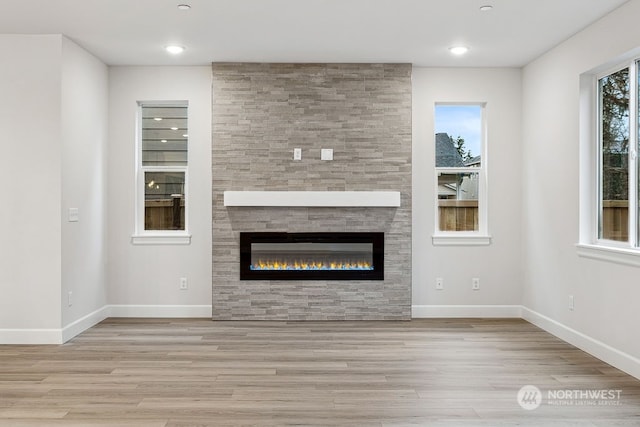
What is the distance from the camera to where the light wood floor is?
303 centimetres

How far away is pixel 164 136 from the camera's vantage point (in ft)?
19.1

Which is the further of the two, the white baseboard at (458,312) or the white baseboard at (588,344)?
the white baseboard at (458,312)

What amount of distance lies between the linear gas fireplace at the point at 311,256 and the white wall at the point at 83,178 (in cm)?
146

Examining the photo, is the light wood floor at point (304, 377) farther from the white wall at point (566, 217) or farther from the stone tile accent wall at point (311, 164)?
the stone tile accent wall at point (311, 164)

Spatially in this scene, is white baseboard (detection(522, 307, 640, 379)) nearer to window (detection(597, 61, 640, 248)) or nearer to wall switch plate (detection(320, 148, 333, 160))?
window (detection(597, 61, 640, 248))

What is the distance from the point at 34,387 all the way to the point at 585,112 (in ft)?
15.2

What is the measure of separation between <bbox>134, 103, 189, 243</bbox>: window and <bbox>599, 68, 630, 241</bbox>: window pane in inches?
158

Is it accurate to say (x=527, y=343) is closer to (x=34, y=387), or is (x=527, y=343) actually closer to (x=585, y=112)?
(x=585, y=112)

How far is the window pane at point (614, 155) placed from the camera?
407 cm

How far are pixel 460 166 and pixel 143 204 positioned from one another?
3.46m

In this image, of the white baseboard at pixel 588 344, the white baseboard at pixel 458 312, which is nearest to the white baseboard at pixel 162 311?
the white baseboard at pixel 458 312

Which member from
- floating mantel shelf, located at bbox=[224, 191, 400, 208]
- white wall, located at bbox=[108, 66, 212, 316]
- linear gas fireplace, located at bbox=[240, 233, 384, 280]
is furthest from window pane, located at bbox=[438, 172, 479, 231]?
white wall, located at bbox=[108, 66, 212, 316]

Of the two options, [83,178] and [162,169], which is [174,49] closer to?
[162,169]

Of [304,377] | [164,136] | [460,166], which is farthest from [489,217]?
[164,136]
